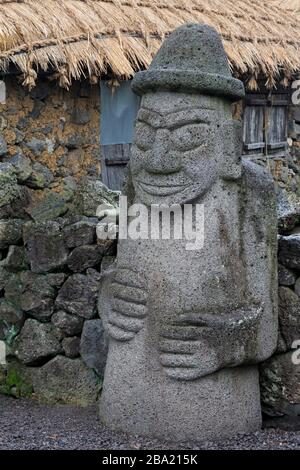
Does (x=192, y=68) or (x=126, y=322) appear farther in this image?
(x=126, y=322)

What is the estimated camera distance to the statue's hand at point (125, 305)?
13.8 feet

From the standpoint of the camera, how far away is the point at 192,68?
4.12 metres

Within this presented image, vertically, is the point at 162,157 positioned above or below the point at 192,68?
below

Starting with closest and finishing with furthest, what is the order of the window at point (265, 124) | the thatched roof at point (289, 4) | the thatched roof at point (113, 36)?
the thatched roof at point (113, 36) → the window at point (265, 124) → the thatched roof at point (289, 4)

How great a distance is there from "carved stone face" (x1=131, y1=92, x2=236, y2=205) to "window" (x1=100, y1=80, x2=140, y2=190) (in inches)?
134

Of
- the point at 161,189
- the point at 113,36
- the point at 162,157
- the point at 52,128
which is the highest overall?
the point at 113,36

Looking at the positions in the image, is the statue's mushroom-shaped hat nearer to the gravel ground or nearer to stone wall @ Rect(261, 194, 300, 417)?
stone wall @ Rect(261, 194, 300, 417)

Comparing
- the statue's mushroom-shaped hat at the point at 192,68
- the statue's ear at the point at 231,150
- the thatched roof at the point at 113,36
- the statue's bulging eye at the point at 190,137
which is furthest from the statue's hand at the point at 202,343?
the thatched roof at the point at 113,36

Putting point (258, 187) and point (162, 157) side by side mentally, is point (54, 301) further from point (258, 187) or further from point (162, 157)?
point (258, 187)

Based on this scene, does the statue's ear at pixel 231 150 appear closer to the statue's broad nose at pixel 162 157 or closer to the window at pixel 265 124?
the statue's broad nose at pixel 162 157

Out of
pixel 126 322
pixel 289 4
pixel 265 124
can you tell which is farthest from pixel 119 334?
pixel 289 4

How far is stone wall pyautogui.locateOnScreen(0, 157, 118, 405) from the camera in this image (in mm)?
4953

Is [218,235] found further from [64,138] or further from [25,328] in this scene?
[64,138]

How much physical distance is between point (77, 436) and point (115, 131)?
4012mm
